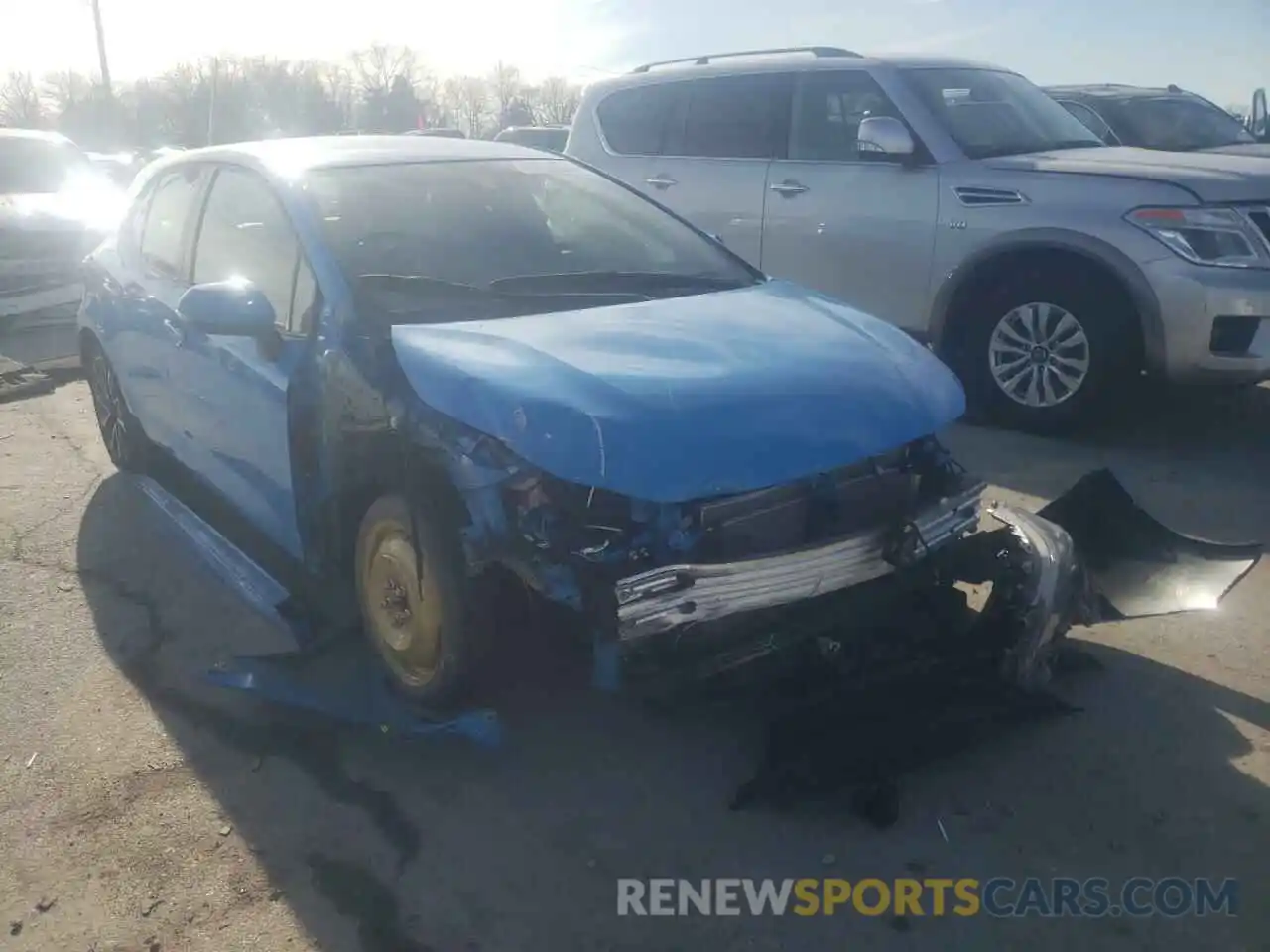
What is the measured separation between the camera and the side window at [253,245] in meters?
3.62

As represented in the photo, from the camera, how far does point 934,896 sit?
2.65 metres

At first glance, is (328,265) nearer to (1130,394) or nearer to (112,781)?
(112,781)

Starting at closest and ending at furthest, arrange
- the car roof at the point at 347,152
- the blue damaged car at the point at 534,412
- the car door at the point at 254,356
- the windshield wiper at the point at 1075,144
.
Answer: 1. the blue damaged car at the point at 534,412
2. the car door at the point at 254,356
3. the car roof at the point at 347,152
4. the windshield wiper at the point at 1075,144

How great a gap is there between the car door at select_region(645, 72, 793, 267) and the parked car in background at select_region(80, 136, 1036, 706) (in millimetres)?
2798

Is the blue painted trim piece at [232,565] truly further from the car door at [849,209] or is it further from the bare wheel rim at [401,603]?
the car door at [849,209]

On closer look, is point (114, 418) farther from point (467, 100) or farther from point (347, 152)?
point (467, 100)

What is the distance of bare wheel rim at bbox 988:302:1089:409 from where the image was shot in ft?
19.3

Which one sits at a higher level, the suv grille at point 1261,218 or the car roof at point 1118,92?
the car roof at point 1118,92

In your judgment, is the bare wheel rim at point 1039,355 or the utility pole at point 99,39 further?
the utility pole at point 99,39

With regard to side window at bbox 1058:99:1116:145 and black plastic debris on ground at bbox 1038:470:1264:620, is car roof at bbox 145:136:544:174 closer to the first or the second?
black plastic debris on ground at bbox 1038:470:1264:620

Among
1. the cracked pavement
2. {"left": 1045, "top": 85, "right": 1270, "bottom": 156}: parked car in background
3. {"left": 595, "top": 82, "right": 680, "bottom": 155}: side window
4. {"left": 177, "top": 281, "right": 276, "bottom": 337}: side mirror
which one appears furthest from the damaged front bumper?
{"left": 1045, "top": 85, "right": 1270, "bottom": 156}: parked car in background

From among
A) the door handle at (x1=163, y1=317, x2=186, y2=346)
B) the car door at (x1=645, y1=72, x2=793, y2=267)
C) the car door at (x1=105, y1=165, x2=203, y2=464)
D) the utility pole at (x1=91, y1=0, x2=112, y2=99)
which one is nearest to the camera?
the door handle at (x1=163, y1=317, x2=186, y2=346)

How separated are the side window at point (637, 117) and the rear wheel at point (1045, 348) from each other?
2.63 meters

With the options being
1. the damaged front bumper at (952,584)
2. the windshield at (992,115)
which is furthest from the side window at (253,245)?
the windshield at (992,115)
